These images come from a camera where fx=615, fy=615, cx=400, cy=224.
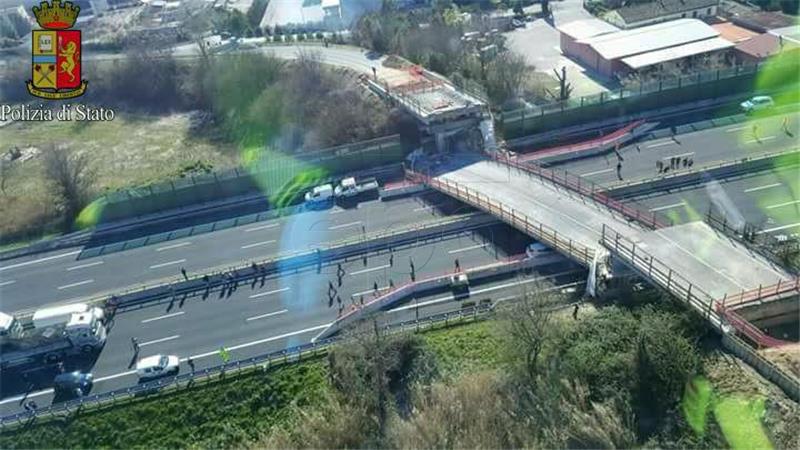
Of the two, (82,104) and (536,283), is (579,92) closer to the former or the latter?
(536,283)

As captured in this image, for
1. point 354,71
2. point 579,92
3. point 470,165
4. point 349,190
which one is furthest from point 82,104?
point 579,92

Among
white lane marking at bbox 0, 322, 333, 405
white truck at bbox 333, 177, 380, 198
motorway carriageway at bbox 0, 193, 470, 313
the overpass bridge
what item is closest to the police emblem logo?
motorway carriageway at bbox 0, 193, 470, 313

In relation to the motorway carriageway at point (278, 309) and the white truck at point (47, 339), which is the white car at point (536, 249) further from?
the white truck at point (47, 339)

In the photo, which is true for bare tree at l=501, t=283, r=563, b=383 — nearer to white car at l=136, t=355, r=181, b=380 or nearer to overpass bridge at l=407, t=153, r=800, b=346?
overpass bridge at l=407, t=153, r=800, b=346

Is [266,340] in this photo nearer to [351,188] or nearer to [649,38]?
[351,188]

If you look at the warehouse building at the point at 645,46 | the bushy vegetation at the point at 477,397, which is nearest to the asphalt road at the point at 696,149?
the warehouse building at the point at 645,46

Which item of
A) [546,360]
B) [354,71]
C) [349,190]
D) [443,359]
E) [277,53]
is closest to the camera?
[546,360]
